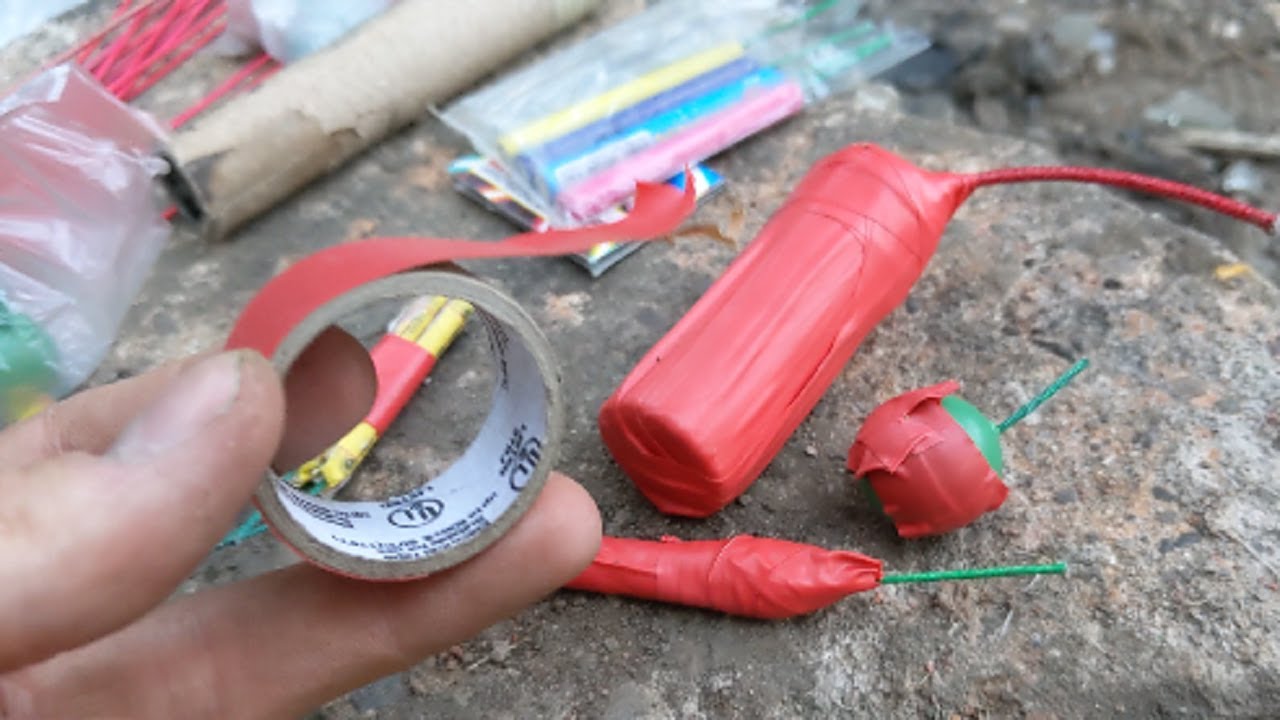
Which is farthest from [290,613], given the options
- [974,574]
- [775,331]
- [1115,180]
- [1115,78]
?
[1115,78]

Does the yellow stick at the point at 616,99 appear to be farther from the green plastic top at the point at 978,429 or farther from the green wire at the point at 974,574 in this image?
the green wire at the point at 974,574

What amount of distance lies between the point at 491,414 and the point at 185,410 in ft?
1.57

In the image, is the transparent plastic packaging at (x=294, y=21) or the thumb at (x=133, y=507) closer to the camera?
the thumb at (x=133, y=507)

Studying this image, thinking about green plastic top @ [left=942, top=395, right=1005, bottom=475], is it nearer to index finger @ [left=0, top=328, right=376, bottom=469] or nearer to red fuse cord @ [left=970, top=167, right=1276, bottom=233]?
red fuse cord @ [left=970, top=167, right=1276, bottom=233]

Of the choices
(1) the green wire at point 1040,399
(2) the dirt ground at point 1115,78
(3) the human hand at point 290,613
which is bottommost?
(2) the dirt ground at point 1115,78

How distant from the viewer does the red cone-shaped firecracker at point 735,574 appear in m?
1.37

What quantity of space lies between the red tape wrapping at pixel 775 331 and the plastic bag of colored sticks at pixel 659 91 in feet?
1.65

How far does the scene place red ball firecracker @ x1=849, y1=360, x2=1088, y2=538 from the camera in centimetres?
140

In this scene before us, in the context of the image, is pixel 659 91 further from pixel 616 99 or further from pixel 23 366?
pixel 23 366

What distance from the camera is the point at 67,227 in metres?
1.99

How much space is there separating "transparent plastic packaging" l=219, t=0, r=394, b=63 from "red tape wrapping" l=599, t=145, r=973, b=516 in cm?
140

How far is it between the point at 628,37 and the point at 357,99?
2.27 feet

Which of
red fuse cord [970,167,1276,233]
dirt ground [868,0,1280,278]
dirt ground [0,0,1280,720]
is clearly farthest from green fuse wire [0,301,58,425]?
dirt ground [868,0,1280,278]

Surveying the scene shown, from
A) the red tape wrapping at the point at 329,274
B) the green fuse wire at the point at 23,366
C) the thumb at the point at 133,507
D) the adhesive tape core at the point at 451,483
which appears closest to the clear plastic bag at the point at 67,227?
the green fuse wire at the point at 23,366
